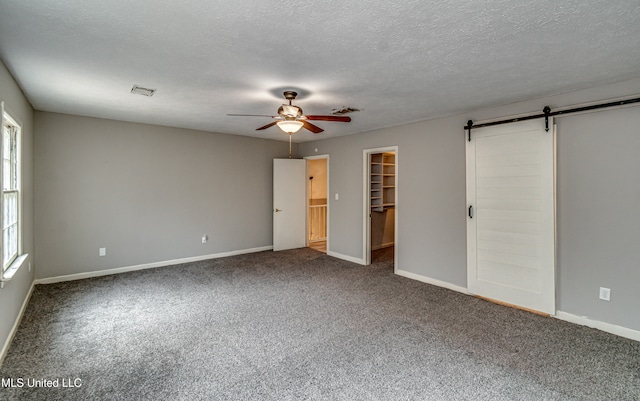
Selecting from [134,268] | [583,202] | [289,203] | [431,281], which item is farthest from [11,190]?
[583,202]

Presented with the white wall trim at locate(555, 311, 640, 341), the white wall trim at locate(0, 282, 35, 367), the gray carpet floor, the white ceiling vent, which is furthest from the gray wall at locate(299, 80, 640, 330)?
the white wall trim at locate(0, 282, 35, 367)

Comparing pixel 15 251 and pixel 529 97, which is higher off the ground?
pixel 529 97

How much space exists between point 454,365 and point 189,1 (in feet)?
10.1

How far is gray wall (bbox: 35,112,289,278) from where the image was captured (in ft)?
14.1

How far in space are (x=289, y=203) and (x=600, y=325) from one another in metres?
5.20

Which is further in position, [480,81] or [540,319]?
[540,319]

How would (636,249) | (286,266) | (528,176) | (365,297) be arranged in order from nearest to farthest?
(636,249)
(528,176)
(365,297)
(286,266)

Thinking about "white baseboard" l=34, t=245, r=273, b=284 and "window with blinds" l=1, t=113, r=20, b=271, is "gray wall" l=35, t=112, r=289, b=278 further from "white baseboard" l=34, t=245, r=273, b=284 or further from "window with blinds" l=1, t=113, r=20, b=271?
"window with blinds" l=1, t=113, r=20, b=271

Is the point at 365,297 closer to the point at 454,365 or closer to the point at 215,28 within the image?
the point at 454,365

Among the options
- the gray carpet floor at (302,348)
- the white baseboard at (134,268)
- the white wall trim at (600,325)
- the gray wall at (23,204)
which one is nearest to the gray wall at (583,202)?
the white wall trim at (600,325)

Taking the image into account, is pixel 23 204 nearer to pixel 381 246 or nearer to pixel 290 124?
pixel 290 124

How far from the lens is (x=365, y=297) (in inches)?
150

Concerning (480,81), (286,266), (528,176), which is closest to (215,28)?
(480,81)

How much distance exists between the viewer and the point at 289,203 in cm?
667
